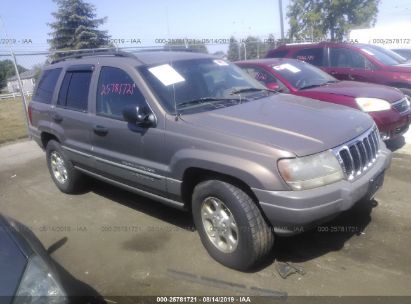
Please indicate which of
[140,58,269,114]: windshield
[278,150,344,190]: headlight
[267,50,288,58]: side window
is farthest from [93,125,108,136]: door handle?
[267,50,288,58]: side window

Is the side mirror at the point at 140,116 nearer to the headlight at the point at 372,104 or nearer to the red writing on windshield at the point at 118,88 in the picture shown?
the red writing on windshield at the point at 118,88

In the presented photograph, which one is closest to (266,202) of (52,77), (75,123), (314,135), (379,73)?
(314,135)

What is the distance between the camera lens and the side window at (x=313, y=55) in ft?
28.9

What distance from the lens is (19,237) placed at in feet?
7.74

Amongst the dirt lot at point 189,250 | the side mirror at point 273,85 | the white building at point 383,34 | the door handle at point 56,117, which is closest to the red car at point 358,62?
the side mirror at point 273,85

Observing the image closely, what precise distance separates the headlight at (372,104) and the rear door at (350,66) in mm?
2183

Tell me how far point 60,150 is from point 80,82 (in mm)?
1045

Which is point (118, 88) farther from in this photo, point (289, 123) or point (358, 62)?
point (358, 62)

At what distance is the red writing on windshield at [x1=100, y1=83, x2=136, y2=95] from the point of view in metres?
4.11

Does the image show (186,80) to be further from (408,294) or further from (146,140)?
(408,294)

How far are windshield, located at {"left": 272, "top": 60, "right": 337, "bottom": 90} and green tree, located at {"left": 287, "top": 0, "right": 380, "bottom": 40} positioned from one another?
24405mm

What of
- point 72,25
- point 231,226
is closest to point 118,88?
point 231,226

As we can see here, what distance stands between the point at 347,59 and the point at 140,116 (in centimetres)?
609

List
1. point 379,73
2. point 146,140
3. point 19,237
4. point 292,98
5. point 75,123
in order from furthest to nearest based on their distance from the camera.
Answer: point 379,73
point 75,123
point 292,98
point 146,140
point 19,237
